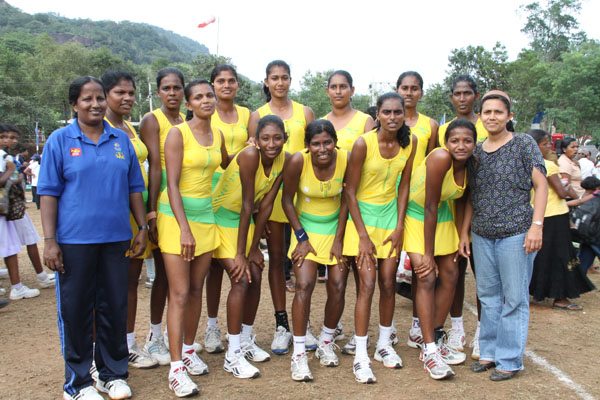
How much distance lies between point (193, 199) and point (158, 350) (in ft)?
4.80

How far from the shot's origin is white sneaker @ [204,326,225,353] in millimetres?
4434

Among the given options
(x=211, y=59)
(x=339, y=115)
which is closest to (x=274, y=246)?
(x=339, y=115)

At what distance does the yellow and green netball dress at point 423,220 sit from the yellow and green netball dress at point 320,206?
25.2 inches

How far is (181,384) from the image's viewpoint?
3529mm

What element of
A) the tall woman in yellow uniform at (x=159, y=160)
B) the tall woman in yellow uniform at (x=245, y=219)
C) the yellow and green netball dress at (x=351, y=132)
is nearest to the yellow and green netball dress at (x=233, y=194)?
the tall woman in yellow uniform at (x=245, y=219)

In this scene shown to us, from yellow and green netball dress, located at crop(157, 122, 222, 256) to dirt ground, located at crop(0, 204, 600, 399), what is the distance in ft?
3.67

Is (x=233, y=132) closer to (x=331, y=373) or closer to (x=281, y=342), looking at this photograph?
(x=281, y=342)

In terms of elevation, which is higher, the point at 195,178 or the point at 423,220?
the point at 195,178

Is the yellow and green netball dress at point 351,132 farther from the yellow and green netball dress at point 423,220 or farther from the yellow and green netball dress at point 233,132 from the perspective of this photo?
the yellow and green netball dress at point 233,132

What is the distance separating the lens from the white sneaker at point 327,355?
4113mm

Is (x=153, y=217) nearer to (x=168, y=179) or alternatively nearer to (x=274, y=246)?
(x=168, y=179)

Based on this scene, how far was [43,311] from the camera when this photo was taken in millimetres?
5715

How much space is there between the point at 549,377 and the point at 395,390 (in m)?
1.34

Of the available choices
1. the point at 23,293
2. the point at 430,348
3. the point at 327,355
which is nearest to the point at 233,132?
the point at 327,355
